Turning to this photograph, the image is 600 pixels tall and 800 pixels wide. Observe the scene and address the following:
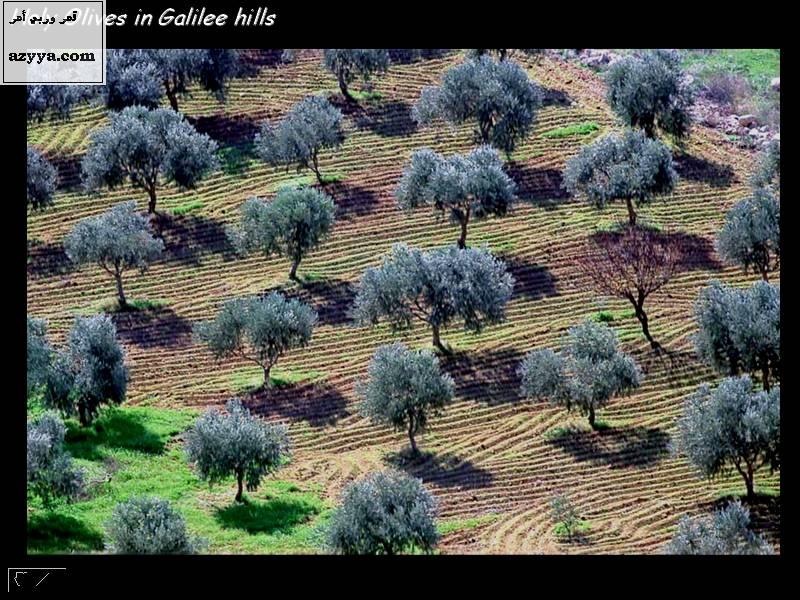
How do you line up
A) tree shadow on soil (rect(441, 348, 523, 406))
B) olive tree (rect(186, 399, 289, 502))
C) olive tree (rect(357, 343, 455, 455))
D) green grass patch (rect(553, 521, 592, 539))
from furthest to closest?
tree shadow on soil (rect(441, 348, 523, 406))
olive tree (rect(357, 343, 455, 455))
olive tree (rect(186, 399, 289, 502))
green grass patch (rect(553, 521, 592, 539))

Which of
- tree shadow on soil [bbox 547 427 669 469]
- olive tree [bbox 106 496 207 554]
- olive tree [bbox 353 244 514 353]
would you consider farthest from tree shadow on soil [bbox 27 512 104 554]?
tree shadow on soil [bbox 547 427 669 469]

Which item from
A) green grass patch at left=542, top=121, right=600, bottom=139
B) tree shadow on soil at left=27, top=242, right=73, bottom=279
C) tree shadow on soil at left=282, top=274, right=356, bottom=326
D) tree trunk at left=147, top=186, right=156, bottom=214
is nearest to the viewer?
tree shadow on soil at left=282, top=274, right=356, bottom=326

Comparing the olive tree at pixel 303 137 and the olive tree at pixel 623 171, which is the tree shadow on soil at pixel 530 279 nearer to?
the olive tree at pixel 623 171

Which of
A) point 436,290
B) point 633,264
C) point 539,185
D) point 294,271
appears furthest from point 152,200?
point 633,264

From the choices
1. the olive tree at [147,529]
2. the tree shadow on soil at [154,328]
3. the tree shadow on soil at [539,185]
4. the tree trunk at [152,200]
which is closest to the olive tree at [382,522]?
the olive tree at [147,529]

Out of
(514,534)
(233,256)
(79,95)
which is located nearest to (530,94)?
(233,256)

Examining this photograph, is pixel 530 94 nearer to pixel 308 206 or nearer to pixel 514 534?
pixel 308 206

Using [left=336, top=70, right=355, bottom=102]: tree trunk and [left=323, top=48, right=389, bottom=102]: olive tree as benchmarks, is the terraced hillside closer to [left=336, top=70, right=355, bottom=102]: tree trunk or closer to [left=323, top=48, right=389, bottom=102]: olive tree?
[left=336, top=70, right=355, bottom=102]: tree trunk

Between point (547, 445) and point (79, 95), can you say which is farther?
point (79, 95)
